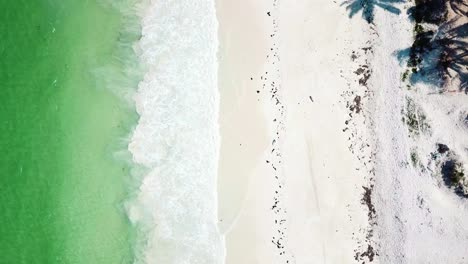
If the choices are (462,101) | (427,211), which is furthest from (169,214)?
(462,101)

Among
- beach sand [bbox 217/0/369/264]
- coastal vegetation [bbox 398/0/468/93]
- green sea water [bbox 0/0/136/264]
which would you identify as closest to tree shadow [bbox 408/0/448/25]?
coastal vegetation [bbox 398/0/468/93]

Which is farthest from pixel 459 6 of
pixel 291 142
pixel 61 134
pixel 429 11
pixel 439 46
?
pixel 61 134

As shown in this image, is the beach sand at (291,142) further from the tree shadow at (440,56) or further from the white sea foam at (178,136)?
the tree shadow at (440,56)

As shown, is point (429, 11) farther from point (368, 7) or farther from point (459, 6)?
point (368, 7)

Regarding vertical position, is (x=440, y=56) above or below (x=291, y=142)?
above

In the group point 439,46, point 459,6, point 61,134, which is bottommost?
point 61,134

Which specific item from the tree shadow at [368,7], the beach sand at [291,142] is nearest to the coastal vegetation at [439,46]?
the tree shadow at [368,7]
